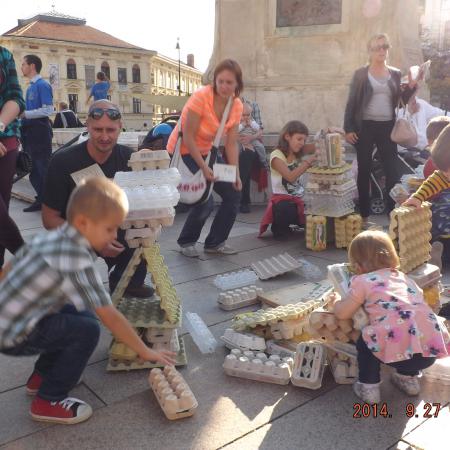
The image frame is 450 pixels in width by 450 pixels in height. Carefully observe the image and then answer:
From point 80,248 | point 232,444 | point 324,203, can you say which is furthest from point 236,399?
point 324,203

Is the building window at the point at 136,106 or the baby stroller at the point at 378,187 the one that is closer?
the baby stroller at the point at 378,187

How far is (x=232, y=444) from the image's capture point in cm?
222

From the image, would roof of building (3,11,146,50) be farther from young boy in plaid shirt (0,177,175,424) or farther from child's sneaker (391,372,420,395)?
child's sneaker (391,372,420,395)

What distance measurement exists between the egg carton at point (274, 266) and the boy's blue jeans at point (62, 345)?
2.15 m

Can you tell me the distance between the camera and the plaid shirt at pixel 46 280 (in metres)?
2.09

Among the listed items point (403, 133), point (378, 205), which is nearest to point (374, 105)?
point (403, 133)

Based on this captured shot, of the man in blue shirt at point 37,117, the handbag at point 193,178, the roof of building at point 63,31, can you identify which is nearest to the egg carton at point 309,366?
the handbag at point 193,178

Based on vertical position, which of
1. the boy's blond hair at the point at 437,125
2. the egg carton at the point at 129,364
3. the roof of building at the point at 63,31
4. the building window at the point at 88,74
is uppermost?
the roof of building at the point at 63,31

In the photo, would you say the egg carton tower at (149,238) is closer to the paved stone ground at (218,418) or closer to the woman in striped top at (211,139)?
the paved stone ground at (218,418)

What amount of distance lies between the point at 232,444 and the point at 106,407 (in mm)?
687

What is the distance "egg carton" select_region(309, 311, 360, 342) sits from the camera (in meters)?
2.68

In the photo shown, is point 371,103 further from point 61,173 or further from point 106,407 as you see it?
point 106,407

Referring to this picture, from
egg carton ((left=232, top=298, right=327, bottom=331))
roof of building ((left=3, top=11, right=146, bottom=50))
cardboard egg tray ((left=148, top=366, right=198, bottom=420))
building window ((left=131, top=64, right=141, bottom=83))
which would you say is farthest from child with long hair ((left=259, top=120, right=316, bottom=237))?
building window ((left=131, top=64, right=141, bottom=83))

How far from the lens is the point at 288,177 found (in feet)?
18.2
